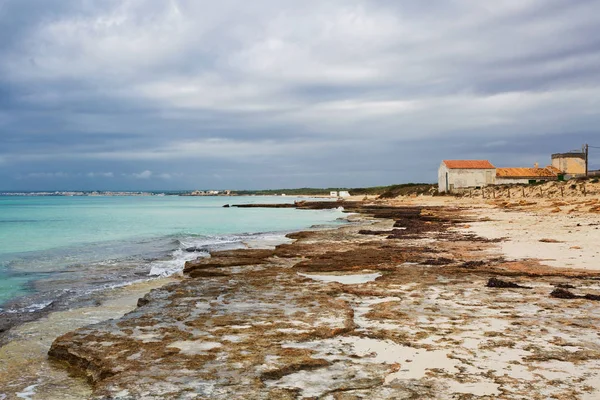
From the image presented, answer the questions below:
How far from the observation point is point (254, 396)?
4543 mm

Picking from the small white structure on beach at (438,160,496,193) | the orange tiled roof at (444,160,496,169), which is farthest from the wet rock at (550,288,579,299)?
the orange tiled roof at (444,160,496,169)

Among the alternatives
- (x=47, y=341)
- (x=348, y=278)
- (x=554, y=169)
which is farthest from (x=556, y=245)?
(x=554, y=169)

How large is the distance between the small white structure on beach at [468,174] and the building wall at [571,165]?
51.9 ft

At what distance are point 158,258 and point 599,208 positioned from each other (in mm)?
28012

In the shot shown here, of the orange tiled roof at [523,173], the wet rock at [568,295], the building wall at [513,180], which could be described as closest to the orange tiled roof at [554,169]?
the orange tiled roof at [523,173]

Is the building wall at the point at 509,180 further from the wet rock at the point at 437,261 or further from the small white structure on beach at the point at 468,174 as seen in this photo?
the wet rock at the point at 437,261

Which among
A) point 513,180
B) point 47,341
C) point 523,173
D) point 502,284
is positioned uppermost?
point 523,173

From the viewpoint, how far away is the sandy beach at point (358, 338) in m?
4.74

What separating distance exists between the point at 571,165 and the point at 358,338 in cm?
9283

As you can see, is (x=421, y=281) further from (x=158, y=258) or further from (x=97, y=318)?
(x=158, y=258)

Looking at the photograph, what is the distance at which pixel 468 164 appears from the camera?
262 ft

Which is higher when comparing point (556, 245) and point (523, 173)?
point (523, 173)

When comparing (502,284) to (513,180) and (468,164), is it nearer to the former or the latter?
(468,164)

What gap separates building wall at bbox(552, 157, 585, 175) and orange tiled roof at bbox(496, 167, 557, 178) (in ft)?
14.3
